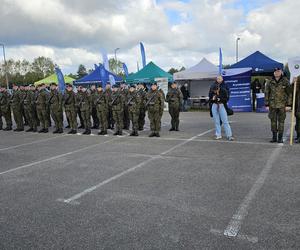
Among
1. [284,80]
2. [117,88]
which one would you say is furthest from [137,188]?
[117,88]

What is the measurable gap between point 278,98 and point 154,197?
5.20 m

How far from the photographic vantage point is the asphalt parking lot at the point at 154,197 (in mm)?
3555

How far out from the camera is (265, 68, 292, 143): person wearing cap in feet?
27.4

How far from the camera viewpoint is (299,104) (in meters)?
8.45

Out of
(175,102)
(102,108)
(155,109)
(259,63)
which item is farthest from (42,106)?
(259,63)

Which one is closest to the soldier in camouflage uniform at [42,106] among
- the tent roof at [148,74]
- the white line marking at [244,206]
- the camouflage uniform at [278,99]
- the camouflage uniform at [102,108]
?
the camouflage uniform at [102,108]

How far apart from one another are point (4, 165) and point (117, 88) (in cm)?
535

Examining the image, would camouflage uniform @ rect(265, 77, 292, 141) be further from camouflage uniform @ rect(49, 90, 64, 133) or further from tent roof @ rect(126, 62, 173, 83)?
tent roof @ rect(126, 62, 173, 83)

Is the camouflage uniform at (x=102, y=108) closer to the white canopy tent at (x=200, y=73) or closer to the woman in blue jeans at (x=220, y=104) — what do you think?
the woman in blue jeans at (x=220, y=104)

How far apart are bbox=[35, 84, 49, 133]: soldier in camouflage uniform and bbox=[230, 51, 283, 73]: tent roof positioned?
466 inches

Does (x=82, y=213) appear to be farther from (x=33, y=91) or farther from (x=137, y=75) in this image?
(x=137, y=75)

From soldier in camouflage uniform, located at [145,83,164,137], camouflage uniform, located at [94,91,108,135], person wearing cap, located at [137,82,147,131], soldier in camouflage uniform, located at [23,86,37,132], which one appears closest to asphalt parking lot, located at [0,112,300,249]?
soldier in camouflage uniform, located at [145,83,164,137]

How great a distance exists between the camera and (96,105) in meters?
11.8

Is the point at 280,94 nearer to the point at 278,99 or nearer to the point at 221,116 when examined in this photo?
the point at 278,99
